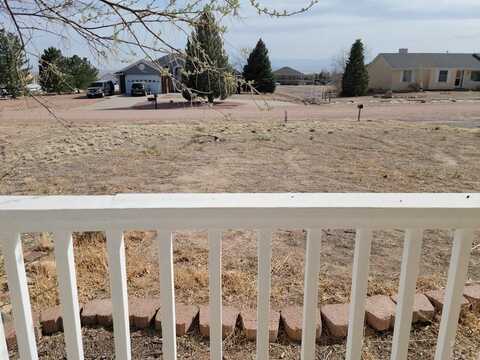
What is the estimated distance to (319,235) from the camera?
3.56 feet

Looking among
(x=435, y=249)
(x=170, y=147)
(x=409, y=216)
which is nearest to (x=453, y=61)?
(x=170, y=147)

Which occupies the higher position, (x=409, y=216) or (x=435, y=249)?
(x=409, y=216)

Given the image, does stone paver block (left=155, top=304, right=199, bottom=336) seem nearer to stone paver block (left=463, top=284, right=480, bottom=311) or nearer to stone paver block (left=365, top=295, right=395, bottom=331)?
stone paver block (left=365, top=295, right=395, bottom=331)

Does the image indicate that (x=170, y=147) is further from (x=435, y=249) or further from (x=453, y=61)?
(x=453, y=61)

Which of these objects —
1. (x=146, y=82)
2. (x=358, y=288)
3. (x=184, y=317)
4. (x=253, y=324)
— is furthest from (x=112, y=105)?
(x=358, y=288)

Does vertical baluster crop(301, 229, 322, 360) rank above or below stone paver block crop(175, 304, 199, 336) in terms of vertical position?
above

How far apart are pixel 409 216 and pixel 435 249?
2505 millimetres

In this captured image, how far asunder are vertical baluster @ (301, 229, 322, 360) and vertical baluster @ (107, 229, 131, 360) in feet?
1.67

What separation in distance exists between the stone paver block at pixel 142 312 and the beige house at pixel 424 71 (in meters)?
36.7

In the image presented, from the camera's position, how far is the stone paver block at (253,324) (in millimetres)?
2020

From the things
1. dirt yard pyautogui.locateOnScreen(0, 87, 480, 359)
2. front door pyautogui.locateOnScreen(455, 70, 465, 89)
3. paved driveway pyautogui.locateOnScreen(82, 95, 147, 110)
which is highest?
front door pyautogui.locateOnScreen(455, 70, 465, 89)

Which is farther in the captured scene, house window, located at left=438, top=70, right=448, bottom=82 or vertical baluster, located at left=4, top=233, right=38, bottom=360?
house window, located at left=438, top=70, right=448, bottom=82

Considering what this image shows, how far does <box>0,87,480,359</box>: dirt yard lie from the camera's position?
246cm

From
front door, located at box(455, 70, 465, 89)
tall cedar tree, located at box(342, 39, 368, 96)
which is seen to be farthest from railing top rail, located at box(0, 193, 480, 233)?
front door, located at box(455, 70, 465, 89)
